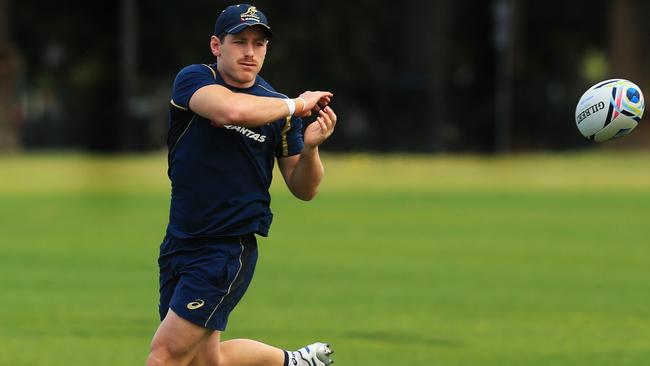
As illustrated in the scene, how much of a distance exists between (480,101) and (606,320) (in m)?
36.0

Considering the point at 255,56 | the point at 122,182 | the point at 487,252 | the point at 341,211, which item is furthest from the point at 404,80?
the point at 255,56

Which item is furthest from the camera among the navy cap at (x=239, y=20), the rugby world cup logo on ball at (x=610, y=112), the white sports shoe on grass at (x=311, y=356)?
the rugby world cup logo on ball at (x=610, y=112)

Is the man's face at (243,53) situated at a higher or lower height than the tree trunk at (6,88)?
lower

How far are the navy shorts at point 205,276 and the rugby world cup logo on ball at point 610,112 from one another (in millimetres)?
2378

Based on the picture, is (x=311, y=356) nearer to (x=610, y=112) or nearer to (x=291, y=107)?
(x=291, y=107)

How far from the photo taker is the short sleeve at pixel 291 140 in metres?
8.18

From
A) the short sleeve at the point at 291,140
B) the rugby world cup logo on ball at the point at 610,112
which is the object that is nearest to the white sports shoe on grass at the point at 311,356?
the short sleeve at the point at 291,140

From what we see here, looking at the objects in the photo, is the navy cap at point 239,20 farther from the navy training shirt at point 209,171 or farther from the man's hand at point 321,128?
the man's hand at point 321,128

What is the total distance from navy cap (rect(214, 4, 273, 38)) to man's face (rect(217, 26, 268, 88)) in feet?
0.12

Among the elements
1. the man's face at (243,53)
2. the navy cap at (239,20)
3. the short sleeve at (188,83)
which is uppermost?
the navy cap at (239,20)

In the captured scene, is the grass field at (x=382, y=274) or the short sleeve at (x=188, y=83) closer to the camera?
the short sleeve at (x=188, y=83)

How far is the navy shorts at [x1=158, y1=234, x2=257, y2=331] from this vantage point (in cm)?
775

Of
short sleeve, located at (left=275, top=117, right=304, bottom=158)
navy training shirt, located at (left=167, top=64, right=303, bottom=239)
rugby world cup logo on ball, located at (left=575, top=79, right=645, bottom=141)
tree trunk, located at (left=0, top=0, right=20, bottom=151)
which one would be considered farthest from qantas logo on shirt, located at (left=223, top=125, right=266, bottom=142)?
tree trunk, located at (left=0, top=0, right=20, bottom=151)

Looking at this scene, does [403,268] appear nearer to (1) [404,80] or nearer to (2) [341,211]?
(2) [341,211]
